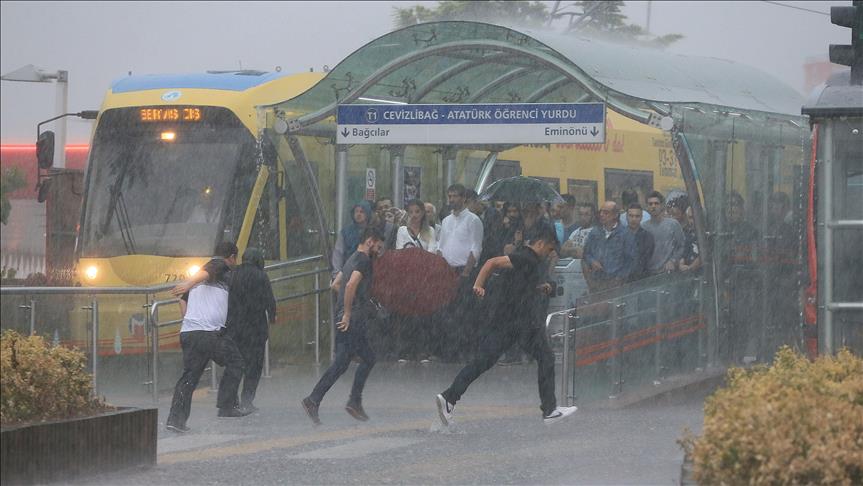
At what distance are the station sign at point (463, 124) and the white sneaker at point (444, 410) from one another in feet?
11.5

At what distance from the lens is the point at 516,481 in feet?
31.8

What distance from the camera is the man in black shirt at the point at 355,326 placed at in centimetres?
1255

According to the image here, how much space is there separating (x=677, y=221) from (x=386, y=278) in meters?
2.98

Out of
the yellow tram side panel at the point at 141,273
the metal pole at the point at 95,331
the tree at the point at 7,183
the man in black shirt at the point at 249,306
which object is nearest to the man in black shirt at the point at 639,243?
the man in black shirt at the point at 249,306

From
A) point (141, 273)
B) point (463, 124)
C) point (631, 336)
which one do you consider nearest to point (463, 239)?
point (463, 124)

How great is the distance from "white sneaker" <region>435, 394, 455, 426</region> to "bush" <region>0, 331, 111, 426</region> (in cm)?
301

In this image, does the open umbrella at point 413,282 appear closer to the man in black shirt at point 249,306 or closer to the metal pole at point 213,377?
the man in black shirt at point 249,306

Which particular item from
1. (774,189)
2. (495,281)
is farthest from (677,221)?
(495,281)

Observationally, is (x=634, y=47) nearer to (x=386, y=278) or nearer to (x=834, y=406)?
(x=386, y=278)

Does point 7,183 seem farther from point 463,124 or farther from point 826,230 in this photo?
point 826,230

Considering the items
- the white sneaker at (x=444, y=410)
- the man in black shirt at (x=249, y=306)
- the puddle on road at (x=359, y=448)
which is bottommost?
the puddle on road at (x=359, y=448)

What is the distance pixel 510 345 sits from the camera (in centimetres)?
1222

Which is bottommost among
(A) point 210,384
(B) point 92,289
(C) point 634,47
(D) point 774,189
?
(A) point 210,384

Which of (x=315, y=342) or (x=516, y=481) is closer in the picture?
(x=516, y=481)
